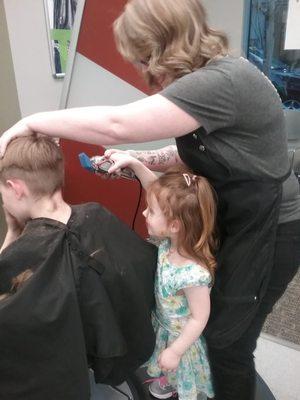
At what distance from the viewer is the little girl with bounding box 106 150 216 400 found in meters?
1.04

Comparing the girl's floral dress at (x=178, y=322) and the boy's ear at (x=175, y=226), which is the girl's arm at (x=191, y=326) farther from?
the boy's ear at (x=175, y=226)

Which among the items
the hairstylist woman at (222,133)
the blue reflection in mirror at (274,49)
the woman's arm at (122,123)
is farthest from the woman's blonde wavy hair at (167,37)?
the blue reflection in mirror at (274,49)

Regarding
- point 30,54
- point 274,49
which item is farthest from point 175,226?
point 274,49

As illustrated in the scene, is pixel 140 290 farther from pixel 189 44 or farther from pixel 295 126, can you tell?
pixel 295 126

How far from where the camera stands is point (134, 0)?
36.1 inches

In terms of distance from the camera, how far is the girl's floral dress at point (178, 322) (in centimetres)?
107

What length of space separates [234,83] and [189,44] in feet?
0.49

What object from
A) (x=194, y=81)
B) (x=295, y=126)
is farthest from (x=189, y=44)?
(x=295, y=126)

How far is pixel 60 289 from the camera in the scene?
913 millimetres

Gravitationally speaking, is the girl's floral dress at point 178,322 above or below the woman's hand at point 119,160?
below

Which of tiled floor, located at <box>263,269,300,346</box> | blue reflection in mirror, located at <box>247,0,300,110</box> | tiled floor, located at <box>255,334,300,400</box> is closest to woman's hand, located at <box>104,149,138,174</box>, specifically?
tiled floor, located at <box>255,334,300,400</box>

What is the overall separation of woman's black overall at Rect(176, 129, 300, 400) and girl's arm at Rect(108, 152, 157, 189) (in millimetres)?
155

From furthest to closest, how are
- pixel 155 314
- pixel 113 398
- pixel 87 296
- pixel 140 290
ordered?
pixel 113 398 → pixel 155 314 → pixel 140 290 → pixel 87 296

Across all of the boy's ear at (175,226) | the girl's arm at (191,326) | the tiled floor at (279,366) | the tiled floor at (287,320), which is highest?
the boy's ear at (175,226)
